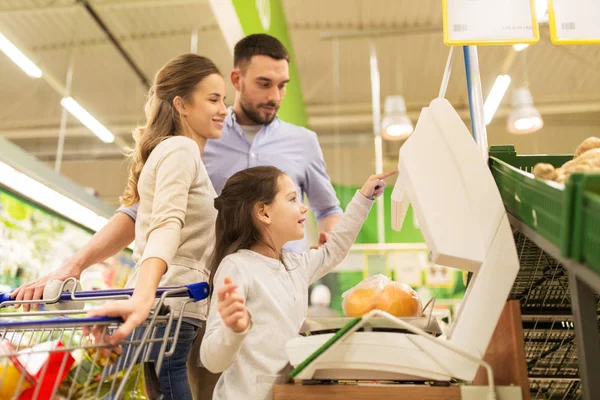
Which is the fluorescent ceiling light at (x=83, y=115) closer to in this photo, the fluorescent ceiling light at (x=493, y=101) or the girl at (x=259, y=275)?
the fluorescent ceiling light at (x=493, y=101)

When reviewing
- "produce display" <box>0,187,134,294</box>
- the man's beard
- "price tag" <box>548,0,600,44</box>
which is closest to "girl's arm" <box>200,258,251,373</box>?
the man's beard

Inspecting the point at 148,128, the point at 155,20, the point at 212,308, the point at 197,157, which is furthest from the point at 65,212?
the point at 155,20

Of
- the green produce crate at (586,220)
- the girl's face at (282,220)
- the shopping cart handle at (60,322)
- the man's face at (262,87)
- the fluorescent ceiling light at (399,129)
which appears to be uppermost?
the fluorescent ceiling light at (399,129)

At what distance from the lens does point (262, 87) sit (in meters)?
2.96

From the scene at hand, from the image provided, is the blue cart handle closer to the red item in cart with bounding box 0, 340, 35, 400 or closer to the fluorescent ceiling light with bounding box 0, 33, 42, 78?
the red item in cart with bounding box 0, 340, 35, 400

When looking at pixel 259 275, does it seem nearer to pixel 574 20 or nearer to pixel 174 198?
pixel 174 198

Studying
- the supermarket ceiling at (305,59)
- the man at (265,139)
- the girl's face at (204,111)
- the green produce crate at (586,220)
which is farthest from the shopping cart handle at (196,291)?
the supermarket ceiling at (305,59)

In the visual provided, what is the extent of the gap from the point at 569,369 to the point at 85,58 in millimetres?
10354

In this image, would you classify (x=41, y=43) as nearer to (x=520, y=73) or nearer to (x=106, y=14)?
(x=106, y=14)

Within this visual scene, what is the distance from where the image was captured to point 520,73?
10.7 metres

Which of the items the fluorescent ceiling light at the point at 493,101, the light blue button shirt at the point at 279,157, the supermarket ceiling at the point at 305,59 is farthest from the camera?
the supermarket ceiling at the point at 305,59

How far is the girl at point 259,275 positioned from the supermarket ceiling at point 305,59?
6987 millimetres

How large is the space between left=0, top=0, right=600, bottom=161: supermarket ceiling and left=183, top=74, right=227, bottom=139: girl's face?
6616 millimetres

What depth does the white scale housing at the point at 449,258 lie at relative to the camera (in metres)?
1.11
